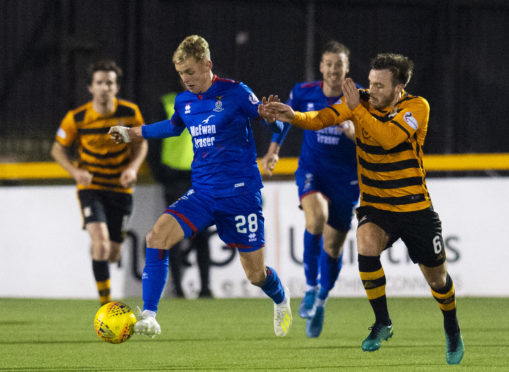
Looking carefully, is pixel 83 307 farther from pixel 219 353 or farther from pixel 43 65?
pixel 43 65

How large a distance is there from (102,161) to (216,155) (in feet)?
8.91

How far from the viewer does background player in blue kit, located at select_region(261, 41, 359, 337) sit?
745cm

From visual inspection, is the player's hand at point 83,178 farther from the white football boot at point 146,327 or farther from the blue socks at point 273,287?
the white football boot at point 146,327

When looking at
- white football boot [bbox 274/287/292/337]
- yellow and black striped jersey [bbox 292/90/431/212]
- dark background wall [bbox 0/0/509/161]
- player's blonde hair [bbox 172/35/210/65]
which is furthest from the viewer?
dark background wall [bbox 0/0/509/161]

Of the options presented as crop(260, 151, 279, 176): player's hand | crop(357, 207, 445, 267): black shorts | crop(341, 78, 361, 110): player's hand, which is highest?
crop(341, 78, 361, 110): player's hand

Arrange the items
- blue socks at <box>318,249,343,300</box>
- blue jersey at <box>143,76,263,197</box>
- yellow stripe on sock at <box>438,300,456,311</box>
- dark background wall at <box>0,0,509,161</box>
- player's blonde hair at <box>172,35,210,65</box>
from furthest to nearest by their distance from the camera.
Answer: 1. dark background wall at <box>0,0,509,161</box>
2. blue socks at <box>318,249,343,300</box>
3. blue jersey at <box>143,76,263,197</box>
4. player's blonde hair at <box>172,35,210,65</box>
5. yellow stripe on sock at <box>438,300,456,311</box>

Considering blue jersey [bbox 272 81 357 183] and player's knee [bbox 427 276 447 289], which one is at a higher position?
blue jersey [bbox 272 81 357 183]

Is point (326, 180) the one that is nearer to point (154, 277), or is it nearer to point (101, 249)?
point (101, 249)

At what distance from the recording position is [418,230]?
18.1 ft

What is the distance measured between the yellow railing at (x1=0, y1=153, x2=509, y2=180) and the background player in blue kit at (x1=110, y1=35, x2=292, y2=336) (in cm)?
456

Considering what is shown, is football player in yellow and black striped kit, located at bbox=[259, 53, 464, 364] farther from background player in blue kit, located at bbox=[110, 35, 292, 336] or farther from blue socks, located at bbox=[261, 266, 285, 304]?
blue socks, located at bbox=[261, 266, 285, 304]

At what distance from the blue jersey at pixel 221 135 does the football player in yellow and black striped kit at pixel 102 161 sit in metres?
2.34

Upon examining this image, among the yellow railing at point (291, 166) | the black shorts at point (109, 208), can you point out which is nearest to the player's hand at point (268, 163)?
the black shorts at point (109, 208)

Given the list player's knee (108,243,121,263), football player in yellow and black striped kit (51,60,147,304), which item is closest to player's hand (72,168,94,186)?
football player in yellow and black striped kit (51,60,147,304)
